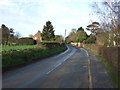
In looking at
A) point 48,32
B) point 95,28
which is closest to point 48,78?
point 95,28

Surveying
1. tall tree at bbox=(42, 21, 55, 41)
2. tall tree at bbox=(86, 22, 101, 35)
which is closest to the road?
tall tree at bbox=(86, 22, 101, 35)

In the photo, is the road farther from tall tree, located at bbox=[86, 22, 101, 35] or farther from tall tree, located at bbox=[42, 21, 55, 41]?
tall tree, located at bbox=[42, 21, 55, 41]

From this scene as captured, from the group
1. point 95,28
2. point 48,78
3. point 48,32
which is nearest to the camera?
point 48,78

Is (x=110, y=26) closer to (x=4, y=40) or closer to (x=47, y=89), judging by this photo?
(x=47, y=89)

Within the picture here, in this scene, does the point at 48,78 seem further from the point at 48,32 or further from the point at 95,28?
the point at 48,32

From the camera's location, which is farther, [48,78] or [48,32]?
[48,32]

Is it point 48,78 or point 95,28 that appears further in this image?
point 95,28

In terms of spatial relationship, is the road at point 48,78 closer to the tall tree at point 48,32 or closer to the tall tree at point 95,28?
the tall tree at point 95,28

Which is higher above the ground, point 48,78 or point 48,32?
point 48,32

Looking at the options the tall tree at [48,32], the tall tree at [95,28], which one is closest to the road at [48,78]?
the tall tree at [95,28]

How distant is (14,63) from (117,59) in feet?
28.9

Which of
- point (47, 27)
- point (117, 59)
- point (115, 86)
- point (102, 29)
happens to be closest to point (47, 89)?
point (115, 86)

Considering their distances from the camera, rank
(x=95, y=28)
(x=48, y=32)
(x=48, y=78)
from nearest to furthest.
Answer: (x=48, y=78)
(x=95, y=28)
(x=48, y=32)

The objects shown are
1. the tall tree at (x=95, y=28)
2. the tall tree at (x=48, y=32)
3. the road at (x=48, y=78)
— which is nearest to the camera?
the road at (x=48, y=78)
